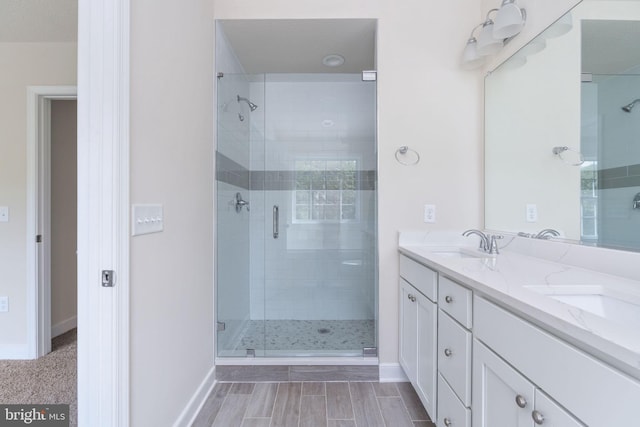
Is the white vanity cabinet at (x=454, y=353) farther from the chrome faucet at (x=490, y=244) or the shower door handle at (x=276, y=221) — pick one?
the shower door handle at (x=276, y=221)

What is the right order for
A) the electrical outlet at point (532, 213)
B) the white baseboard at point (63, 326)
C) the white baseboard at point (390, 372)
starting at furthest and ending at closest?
the white baseboard at point (63, 326)
the white baseboard at point (390, 372)
the electrical outlet at point (532, 213)

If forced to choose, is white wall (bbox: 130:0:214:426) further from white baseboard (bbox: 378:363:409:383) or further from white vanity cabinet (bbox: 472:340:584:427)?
white vanity cabinet (bbox: 472:340:584:427)

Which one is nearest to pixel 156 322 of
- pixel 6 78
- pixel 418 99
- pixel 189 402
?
pixel 189 402

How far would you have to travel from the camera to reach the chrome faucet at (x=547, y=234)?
4.92 ft

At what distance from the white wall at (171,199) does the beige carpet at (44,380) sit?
0.76 metres

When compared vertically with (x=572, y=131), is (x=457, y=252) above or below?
below

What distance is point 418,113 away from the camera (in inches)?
79.1

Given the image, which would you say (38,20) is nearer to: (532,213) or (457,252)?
(457,252)

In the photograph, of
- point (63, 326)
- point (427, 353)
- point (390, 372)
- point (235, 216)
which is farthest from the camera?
point (63, 326)

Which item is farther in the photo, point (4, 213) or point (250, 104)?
point (250, 104)

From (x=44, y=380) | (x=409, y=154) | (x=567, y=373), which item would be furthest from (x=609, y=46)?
(x=44, y=380)

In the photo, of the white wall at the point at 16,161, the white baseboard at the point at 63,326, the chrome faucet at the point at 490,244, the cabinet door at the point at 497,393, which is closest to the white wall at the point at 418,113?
the chrome faucet at the point at 490,244

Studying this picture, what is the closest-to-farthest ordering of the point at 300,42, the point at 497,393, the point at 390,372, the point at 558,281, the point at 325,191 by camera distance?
the point at 497,393
the point at 558,281
the point at 390,372
the point at 300,42
the point at 325,191

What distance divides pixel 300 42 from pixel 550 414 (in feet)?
8.24
